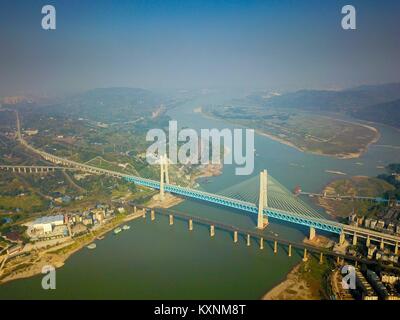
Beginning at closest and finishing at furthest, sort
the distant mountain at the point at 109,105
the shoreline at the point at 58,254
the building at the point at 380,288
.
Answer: the building at the point at 380,288 → the shoreline at the point at 58,254 → the distant mountain at the point at 109,105

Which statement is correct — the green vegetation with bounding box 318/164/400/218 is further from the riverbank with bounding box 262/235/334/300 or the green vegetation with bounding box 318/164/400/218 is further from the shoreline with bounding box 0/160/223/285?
the shoreline with bounding box 0/160/223/285

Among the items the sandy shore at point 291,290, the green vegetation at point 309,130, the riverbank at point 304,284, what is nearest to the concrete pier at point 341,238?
the riverbank at point 304,284

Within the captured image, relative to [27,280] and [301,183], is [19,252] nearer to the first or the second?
[27,280]

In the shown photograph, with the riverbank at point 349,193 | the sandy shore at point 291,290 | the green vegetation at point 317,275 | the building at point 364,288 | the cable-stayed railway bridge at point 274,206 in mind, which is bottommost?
the sandy shore at point 291,290

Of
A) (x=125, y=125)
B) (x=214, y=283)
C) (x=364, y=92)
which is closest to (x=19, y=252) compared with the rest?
(x=214, y=283)

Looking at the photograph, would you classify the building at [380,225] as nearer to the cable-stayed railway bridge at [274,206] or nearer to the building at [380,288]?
the cable-stayed railway bridge at [274,206]
